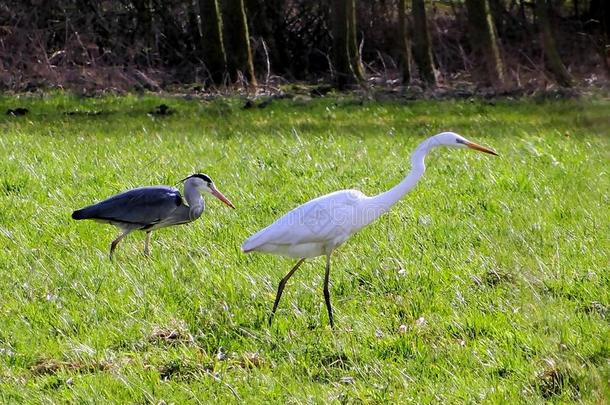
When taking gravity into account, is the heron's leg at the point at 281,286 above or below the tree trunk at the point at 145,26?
below

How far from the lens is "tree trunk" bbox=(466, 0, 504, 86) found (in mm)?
19984

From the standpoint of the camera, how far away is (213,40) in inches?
761

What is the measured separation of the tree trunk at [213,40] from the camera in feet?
63.2

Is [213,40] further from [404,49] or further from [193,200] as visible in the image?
[193,200]

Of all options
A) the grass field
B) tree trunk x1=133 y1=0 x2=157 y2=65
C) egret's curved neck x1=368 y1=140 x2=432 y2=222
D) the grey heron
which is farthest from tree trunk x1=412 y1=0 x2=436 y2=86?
egret's curved neck x1=368 y1=140 x2=432 y2=222

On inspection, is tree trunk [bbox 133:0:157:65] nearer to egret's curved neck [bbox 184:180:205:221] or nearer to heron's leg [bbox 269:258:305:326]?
egret's curved neck [bbox 184:180:205:221]

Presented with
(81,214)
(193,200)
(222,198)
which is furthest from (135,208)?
(222,198)

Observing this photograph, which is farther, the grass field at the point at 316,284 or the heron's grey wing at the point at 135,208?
the heron's grey wing at the point at 135,208

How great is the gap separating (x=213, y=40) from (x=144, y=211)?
11.5 m

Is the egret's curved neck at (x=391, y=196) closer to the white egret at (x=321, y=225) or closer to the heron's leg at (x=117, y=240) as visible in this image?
the white egret at (x=321, y=225)

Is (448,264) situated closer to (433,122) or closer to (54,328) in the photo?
(54,328)

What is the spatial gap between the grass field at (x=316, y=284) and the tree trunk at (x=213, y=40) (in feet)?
23.8

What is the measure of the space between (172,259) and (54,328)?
156 cm

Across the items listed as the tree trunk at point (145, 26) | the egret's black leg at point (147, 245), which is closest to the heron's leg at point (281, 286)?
the egret's black leg at point (147, 245)
